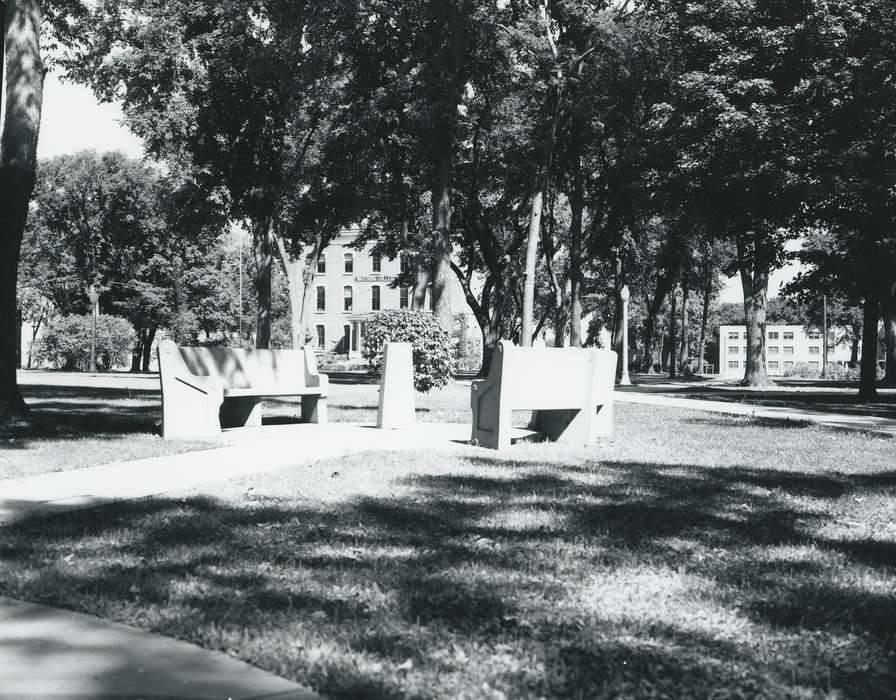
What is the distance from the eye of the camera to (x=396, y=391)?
41.5 ft

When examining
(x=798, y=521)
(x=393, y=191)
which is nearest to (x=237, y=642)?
(x=798, y=521)

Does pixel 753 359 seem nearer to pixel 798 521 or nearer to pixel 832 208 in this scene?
pixel 832 208

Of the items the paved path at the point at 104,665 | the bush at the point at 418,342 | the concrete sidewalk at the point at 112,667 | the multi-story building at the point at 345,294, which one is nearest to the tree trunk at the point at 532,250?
the bush at the point at 418,342

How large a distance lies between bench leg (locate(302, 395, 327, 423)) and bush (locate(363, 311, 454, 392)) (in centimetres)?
284

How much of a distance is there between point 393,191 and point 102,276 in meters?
32.9

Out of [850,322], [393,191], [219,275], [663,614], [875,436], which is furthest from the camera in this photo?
[850,322]

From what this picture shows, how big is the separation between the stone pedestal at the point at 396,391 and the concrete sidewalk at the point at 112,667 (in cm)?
884

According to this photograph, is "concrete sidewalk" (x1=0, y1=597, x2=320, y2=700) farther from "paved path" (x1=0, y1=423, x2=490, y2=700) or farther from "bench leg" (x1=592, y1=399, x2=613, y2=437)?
"bench leg" (x1=592, y1=399, x2=613, y2=437)

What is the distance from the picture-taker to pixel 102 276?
189 ft

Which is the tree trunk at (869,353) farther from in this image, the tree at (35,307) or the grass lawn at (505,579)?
the tree at (35,307)

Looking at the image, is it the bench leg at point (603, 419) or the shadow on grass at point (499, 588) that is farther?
the bench leg at point (603, 419)

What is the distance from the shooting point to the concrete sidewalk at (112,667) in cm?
301

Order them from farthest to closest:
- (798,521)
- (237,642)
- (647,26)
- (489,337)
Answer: (489,337) → (647,26) → (798,521) → (237,642)

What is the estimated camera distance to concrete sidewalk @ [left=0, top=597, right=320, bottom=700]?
3.01m
